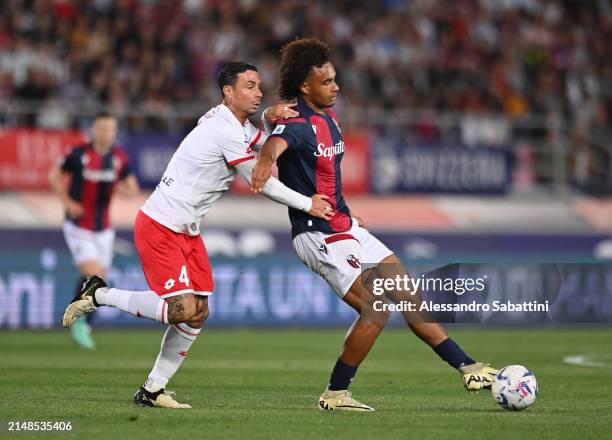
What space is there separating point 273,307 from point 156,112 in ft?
18.5

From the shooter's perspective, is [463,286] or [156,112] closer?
[463,286]

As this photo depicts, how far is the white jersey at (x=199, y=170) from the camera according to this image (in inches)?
344

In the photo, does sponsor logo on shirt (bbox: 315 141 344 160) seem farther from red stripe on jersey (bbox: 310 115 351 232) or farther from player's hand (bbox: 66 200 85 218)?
player's hand (bbox: 66 200 85 218)

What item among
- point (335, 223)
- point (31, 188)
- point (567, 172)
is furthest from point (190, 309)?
point (567, 172)

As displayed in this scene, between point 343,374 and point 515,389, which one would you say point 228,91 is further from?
point 515,389

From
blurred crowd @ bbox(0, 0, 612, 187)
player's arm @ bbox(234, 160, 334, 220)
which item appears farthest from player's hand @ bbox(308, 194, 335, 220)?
blurred crowd @ bbox(0, 0, 612, 187)

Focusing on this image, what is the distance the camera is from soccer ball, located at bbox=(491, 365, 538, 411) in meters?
8.45

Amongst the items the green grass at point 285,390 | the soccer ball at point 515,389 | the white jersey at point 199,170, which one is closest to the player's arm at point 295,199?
the white jersey at point 199,170

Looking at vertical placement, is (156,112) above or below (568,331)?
above

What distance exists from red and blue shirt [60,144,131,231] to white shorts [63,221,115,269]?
7.0 inches

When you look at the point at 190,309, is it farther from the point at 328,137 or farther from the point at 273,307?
the point at 273,307

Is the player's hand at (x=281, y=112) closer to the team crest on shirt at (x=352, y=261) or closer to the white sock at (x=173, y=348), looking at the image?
the team crest on shirt at (x=352, y=261)

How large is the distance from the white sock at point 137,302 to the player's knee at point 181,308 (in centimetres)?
4

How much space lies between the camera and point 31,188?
2252 cm
